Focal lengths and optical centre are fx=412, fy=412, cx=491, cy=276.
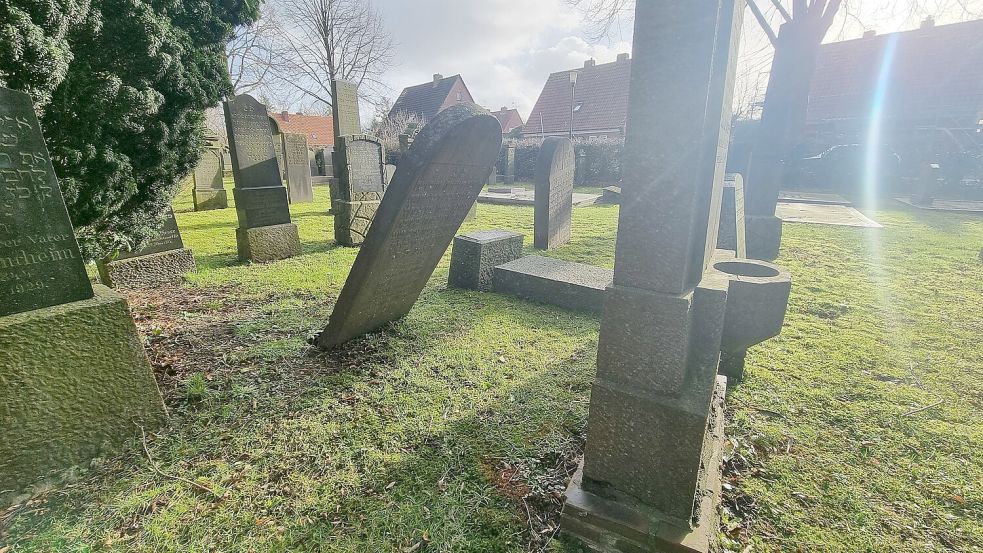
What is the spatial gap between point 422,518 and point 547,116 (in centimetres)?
3204

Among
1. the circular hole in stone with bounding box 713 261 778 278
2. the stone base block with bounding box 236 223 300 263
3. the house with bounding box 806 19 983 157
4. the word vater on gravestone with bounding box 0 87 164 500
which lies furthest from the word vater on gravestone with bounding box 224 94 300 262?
the house with bounding box 806 19 983 157

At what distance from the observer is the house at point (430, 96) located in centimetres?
3778

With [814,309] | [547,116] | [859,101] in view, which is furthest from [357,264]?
[547,116]

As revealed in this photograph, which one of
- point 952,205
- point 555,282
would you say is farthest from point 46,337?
point 952,205

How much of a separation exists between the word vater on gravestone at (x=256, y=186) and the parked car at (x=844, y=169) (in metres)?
22.2

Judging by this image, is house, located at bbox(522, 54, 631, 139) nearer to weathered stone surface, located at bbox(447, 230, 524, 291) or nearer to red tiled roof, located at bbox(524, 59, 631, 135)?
red tiled roof, located at bbox(524, 59, 631, 135)

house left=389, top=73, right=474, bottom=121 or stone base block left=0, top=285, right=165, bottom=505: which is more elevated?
house left=389, top=73, right=474, bottom=121

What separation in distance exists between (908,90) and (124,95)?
92.8 ft

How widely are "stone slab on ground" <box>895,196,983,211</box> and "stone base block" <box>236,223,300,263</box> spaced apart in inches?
712

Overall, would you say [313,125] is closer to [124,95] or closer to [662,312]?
[124,95]

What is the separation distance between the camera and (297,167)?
1274cm

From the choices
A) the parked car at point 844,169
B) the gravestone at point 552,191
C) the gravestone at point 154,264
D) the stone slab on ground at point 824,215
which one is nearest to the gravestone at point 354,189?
the gravestone at point 154,264

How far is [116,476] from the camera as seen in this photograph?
83.8 inches

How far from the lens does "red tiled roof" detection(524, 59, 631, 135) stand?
90.6ft
